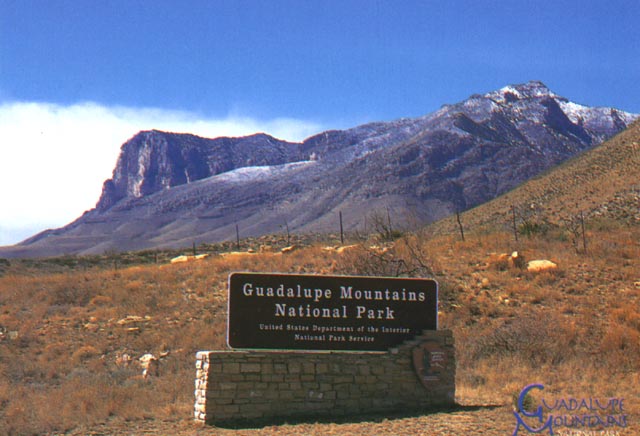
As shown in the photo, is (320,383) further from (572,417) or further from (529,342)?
(529,342)

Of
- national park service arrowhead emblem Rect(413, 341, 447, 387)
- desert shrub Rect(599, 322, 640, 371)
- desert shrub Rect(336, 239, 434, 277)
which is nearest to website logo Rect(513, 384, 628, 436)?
national park service arrowhead emblem Rect(413, 341, 447, 387)

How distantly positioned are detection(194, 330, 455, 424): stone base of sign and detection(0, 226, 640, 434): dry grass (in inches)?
44.5

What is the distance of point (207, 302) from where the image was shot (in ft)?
103

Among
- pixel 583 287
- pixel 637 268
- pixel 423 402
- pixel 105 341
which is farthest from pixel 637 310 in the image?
pixel 105 341

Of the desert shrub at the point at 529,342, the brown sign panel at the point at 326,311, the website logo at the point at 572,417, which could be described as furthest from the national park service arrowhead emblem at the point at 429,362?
the desert shrub at the point at 529,342

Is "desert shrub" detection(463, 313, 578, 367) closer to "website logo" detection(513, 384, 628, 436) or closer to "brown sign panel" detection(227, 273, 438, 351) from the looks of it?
"website logo" detection(513, 384, 628, 436)

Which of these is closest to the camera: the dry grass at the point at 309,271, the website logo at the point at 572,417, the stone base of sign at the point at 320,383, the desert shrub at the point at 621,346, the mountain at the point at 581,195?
the website logo at the point at 572,417

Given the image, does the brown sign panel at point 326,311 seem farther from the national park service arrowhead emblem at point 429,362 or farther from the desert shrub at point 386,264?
the desert shrub at point 386,264

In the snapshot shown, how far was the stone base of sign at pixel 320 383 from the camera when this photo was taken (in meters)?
14.7

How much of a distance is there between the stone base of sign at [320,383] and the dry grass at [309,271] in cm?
113

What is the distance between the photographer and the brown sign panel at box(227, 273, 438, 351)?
15586mm

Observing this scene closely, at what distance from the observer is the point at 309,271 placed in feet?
115

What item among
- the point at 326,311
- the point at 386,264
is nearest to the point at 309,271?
the point at 386,264

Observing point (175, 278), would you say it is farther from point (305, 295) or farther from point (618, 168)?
point (618, 168)
